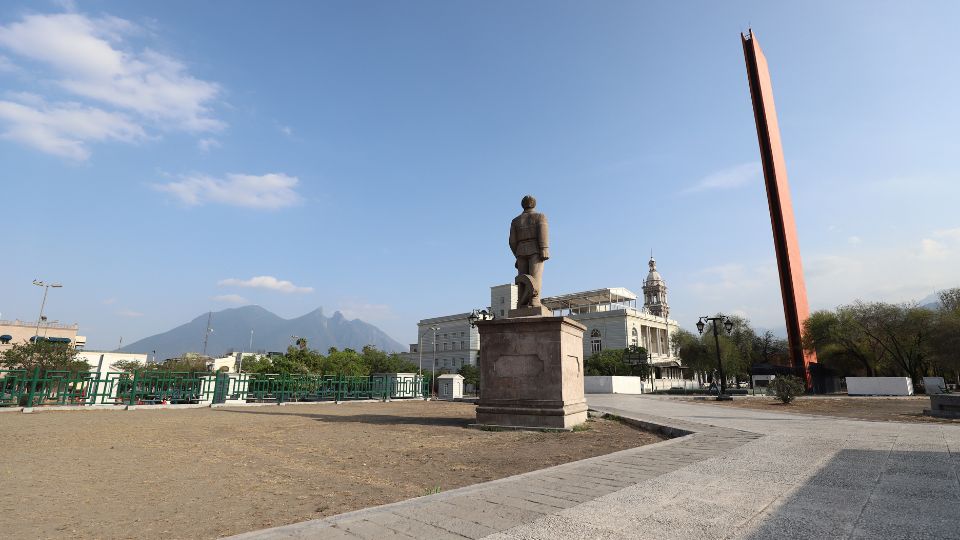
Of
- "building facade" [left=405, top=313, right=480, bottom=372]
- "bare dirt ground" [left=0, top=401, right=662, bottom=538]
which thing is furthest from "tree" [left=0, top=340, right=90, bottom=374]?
"building facade" [left=405, top=313, right=480, bottom=372]

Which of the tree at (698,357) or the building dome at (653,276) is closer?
the tree at (698,357)

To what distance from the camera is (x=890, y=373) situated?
4741 cm

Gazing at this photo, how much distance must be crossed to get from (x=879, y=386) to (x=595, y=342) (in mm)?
46722

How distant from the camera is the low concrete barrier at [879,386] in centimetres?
3067

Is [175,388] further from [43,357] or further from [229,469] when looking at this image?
[43,357]

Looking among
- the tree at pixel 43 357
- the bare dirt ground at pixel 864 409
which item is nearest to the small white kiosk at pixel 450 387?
the bare dirt ground at pixel 864 409

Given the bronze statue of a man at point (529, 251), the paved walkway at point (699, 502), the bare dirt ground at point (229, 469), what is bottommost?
the bare dirt ground at point (229, 469)

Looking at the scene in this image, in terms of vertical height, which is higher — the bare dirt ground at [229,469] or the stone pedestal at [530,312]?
the stone pedestal at [530,312]

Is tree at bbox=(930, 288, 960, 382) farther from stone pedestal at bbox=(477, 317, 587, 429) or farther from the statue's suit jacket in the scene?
the statue's suit jacket

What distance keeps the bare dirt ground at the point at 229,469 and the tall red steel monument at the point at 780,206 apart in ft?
140

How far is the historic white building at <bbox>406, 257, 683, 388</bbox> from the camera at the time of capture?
75562 mm

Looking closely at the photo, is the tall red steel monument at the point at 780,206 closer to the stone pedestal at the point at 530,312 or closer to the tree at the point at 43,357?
the stone pedestal at the point at 530,312

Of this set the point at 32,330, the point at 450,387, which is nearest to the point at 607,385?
the point at 450,387

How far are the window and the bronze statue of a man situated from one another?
225ft
